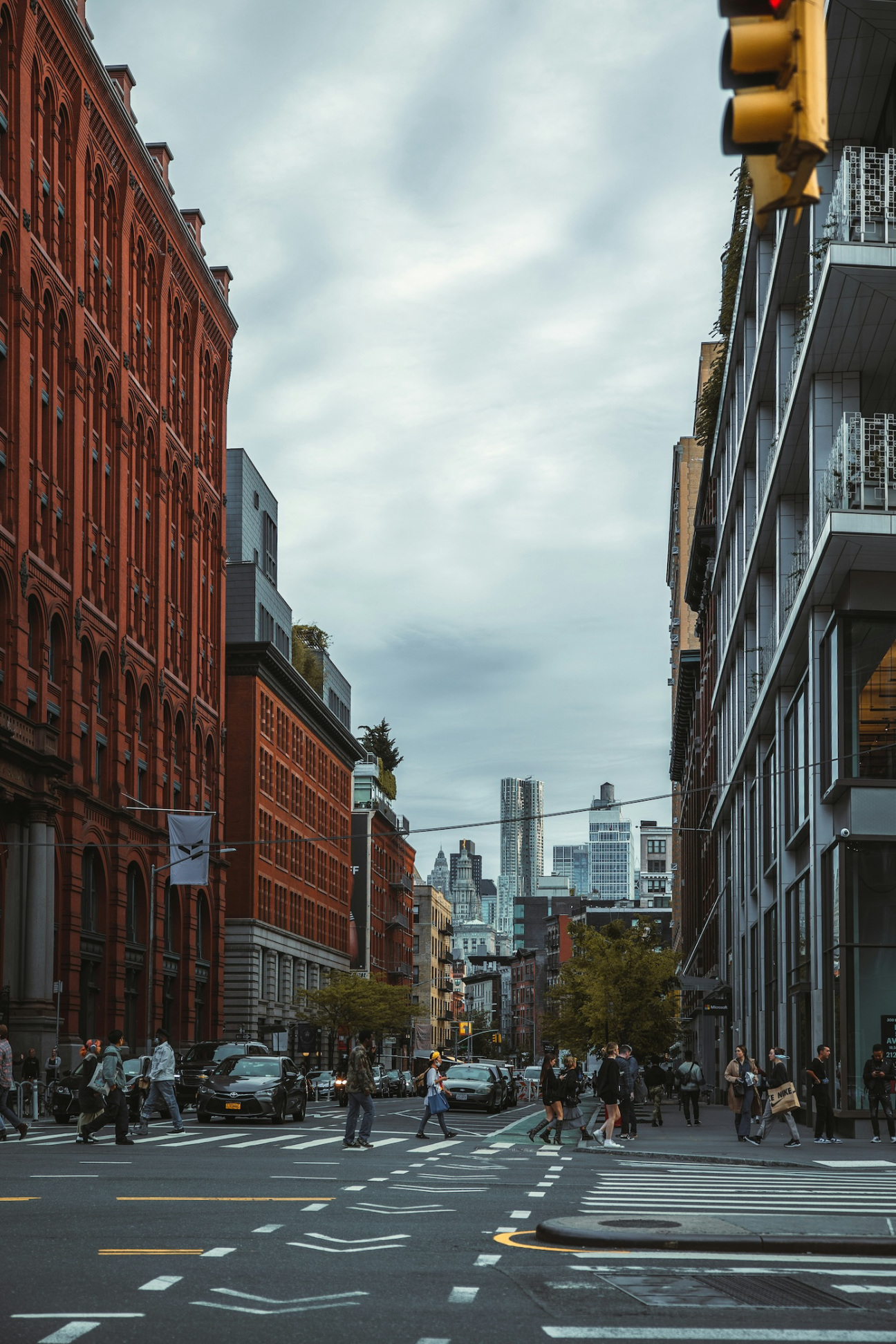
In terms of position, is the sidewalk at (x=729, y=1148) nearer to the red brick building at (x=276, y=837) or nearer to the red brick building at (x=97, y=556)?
the red brick building at (x=97, y=556)

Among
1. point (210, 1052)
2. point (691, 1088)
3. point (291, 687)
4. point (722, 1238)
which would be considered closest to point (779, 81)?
point (722, 1238)

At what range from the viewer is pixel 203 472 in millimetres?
78250

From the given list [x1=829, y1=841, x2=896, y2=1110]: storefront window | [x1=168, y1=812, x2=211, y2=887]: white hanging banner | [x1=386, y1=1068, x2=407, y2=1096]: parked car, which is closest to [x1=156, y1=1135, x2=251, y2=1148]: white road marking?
[x1=829, y1=841, x2=896, y2=1110]: storefront window

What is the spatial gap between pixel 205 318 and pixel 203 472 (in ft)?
23.6

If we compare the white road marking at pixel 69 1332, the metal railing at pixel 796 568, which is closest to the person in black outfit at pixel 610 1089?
the metal railing at pixel 796 568

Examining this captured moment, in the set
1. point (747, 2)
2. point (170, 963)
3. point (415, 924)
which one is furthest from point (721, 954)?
point (415, 924)

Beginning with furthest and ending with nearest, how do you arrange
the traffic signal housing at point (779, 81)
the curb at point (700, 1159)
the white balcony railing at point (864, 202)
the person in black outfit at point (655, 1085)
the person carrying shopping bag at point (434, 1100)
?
the person in black outfit at point (655, 1085)
the person carrying shopping bag at point (434, 1100)
the white balcony railing at point (864, 202)
the curb at point (700, 1159)
the traffic signal housing at point (779, 81)

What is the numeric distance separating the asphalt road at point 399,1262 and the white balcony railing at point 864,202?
15585mm

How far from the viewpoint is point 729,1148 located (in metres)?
28.4

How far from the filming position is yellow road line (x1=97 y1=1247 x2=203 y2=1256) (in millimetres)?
11852

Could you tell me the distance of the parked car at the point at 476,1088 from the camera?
4841cm

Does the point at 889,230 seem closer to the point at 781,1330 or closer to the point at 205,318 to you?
the point at 781,1330

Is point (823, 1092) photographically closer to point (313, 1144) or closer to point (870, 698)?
point (870, 698)

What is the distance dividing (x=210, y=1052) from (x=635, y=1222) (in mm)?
36451
